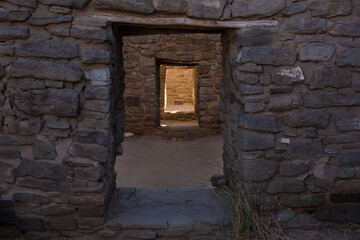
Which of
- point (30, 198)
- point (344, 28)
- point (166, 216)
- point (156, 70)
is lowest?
point (166, 216)

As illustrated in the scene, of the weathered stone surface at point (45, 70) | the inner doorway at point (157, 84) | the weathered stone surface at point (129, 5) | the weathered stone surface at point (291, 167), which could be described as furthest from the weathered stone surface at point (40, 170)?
the inner doorway at point (157, 84)

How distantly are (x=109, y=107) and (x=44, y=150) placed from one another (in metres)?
0.65

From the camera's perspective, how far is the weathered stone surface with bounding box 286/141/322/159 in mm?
2633

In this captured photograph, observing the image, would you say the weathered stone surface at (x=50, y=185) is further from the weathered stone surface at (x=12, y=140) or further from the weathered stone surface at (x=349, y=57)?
the weathered stone surface at (x=349, y=57)

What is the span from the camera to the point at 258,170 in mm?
2631

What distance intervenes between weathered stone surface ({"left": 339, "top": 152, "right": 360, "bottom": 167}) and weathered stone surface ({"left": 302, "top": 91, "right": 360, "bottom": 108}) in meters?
0.44

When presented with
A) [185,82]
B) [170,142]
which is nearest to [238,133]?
[170,142]

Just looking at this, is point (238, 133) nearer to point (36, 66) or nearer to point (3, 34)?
point (36, 66)

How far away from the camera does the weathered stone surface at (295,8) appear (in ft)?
8.38

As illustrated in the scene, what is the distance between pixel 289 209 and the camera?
270cm

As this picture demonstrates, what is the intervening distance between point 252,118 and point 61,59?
1668 millimetres

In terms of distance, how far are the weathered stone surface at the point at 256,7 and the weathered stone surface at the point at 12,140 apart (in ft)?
6.73

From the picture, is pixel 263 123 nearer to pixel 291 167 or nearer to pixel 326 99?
pixel 291 167

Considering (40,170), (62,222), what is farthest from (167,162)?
(40,170)
